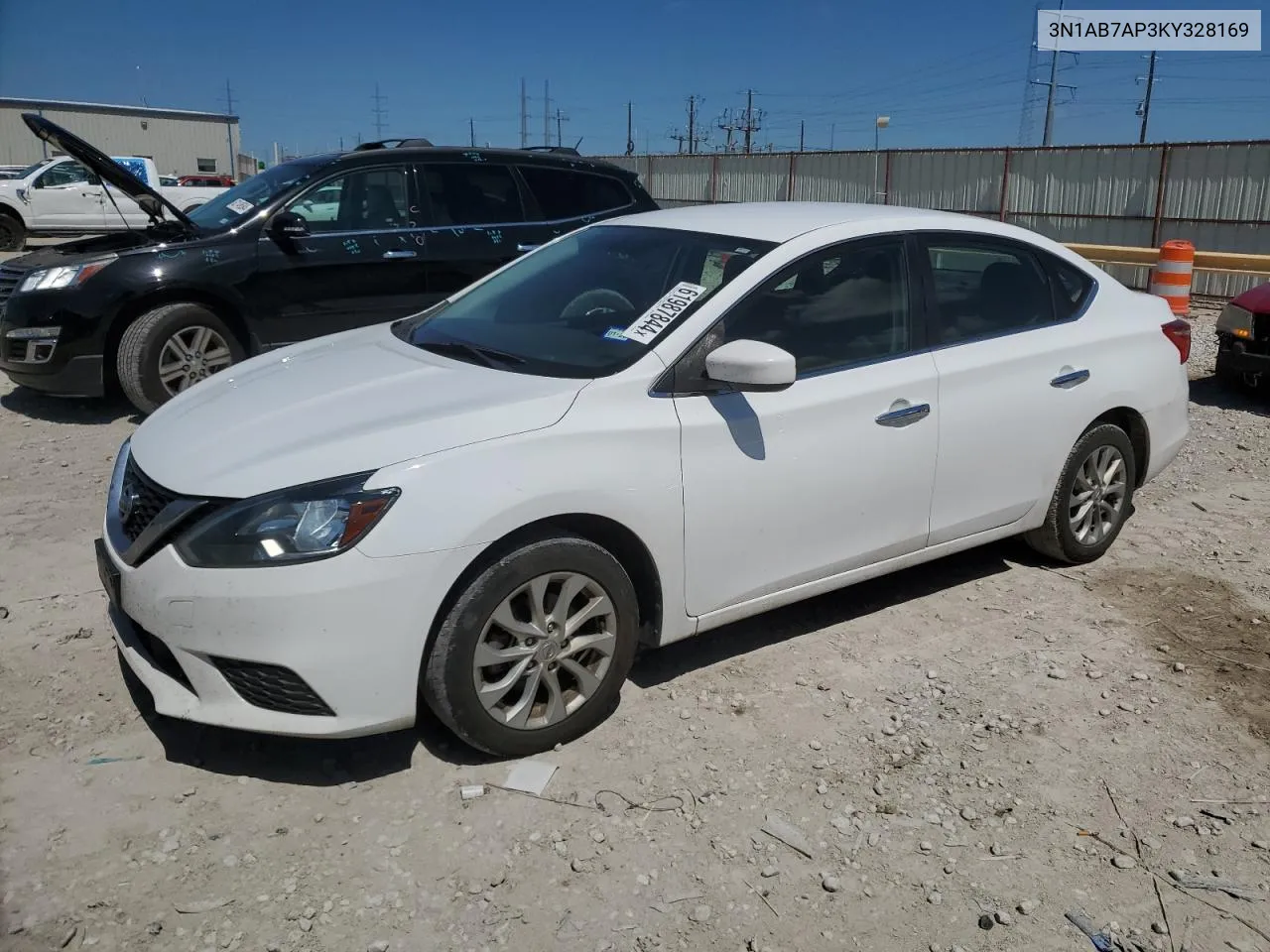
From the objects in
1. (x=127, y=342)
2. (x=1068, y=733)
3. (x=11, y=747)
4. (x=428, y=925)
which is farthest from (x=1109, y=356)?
(x=127, y=342)

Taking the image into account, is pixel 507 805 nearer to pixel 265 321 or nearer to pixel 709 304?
pixel 709 304

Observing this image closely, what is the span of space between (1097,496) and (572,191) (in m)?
4.93

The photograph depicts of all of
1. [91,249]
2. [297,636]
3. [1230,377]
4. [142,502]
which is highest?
[91,249]

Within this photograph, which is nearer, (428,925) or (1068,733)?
(428,925)

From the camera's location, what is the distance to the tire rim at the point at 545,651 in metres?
3.11

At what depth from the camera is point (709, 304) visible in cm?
356

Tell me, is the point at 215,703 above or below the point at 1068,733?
above

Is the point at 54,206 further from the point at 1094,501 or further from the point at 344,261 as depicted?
the point at 1094,501

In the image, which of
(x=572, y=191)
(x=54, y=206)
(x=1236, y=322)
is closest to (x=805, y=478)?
(x=572, y=191)

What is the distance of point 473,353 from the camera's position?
374 centimetres

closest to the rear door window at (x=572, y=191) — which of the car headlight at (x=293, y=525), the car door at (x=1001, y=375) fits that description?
the car door at (x=1001, y=375)

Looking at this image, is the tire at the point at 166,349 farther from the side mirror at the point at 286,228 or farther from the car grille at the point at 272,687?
the car grille at the point at 272,687

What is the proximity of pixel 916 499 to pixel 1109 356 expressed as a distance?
1362 mm

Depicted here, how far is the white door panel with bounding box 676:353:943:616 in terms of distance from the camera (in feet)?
11.3
